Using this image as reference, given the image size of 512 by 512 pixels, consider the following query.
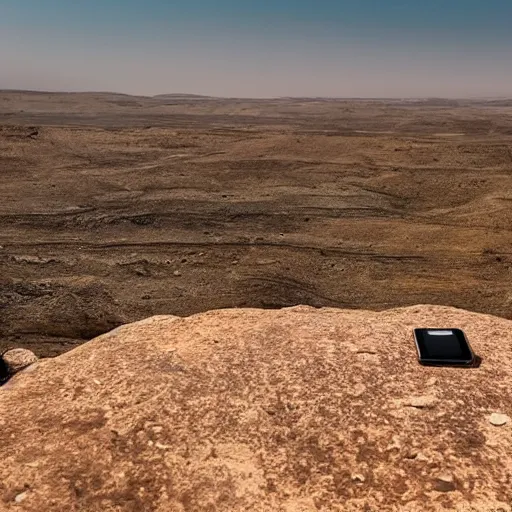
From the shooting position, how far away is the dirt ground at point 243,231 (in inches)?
526

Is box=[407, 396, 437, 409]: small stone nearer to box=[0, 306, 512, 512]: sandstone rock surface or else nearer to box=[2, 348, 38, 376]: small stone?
box=[0, 306, 512, 512]: sandstone rock surface

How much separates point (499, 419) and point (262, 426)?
273 cm

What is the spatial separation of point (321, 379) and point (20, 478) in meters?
3.71

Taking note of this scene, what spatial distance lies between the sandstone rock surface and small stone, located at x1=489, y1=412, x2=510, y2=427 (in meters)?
0.07

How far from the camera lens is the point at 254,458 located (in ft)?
18.6

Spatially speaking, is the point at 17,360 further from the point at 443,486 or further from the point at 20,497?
the point at 443,486

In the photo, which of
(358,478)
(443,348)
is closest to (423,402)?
(443,348)

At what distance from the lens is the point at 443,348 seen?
731cm

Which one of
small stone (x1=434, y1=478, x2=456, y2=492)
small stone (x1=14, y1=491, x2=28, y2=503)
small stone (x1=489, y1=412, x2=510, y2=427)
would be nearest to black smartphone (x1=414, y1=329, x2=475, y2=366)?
small stone (x1=489, y1=412, x2=510, y2=427)

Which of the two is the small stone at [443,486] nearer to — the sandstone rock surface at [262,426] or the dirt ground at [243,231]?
the sandstone rock surface at [262,426]

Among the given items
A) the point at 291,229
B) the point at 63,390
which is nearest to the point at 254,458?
the point at 63,390

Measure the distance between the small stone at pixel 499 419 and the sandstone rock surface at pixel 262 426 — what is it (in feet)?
0.21

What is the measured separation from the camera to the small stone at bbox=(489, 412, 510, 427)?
593 cm

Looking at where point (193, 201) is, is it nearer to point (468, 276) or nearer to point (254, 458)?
point (468, 276)
